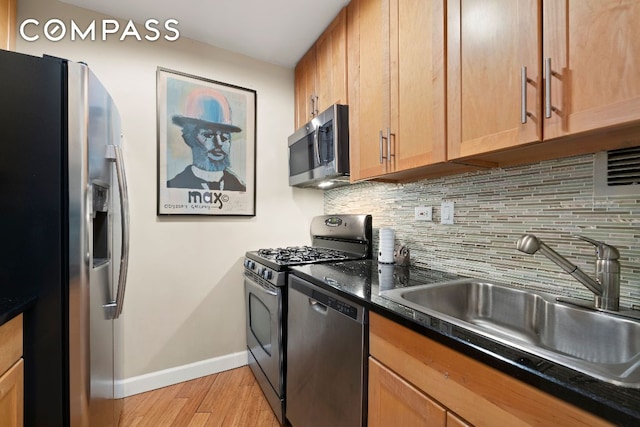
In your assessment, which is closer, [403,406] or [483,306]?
[403,406]

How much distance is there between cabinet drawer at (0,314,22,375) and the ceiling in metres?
1.90

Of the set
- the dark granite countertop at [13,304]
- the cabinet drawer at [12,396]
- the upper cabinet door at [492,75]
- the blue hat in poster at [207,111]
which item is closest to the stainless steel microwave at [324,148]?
the blue hat in poster at [207,111]

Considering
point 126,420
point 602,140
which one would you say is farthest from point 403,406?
point 126,420

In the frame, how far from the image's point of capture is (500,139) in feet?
3.02

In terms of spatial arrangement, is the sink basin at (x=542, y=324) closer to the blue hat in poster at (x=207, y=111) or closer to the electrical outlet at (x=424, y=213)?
the electrical outlet at (x=424, y=213)

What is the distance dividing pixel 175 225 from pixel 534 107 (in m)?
2.15

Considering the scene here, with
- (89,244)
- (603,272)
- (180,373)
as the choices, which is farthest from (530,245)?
(180,373)

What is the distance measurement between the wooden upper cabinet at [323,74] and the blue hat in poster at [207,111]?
1.98ft

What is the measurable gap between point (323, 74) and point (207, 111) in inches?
36.7

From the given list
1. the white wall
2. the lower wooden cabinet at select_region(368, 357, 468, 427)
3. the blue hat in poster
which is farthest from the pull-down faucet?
the blue hat in poster

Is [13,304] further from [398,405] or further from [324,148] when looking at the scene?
[324,148]

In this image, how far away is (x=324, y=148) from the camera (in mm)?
1855

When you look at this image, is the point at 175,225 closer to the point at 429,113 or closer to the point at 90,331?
the point at 90,331

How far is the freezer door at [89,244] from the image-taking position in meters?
1.05
